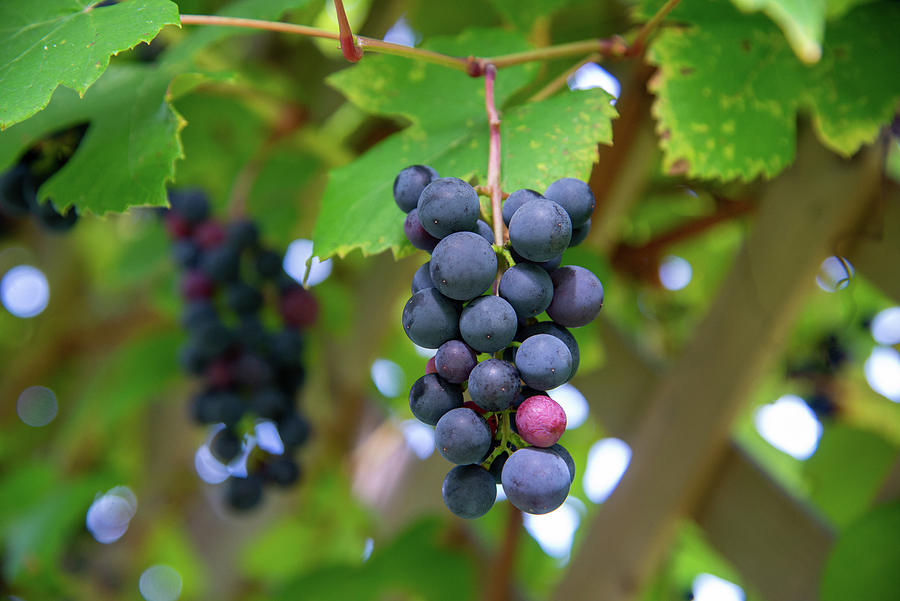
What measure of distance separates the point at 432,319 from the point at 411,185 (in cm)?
13

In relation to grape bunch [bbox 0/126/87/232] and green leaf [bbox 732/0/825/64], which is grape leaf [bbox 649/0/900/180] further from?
grape bunch [bbox 0/126/87/232]

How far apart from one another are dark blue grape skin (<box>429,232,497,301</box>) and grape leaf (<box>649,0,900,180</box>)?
0.30 meters

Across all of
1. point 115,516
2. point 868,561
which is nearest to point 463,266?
point 868,561

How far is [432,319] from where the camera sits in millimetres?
471

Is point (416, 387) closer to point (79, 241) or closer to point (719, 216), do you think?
point (719, 216)

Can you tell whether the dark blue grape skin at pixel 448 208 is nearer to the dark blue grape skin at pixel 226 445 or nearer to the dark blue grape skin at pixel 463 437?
the dark blue grape skin at pixel 463 437

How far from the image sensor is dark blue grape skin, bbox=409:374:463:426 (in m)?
0.47

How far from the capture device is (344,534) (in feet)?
5.06

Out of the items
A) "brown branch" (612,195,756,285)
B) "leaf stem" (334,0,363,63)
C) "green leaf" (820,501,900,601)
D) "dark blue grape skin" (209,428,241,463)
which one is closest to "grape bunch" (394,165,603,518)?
"leaf stem" (334,0,363,63)

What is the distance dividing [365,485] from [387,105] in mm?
1410

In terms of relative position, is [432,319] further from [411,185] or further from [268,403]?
[268,403]

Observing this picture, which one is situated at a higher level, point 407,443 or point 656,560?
point 656,560

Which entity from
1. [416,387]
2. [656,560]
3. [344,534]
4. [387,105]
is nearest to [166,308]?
[344,534]

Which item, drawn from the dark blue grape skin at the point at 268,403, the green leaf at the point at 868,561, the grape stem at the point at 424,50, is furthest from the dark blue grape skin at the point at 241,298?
the green leaf at the point at 868,561
